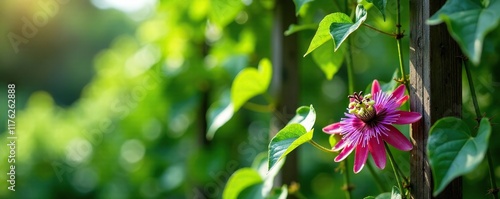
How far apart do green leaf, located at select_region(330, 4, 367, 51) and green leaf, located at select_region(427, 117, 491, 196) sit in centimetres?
13

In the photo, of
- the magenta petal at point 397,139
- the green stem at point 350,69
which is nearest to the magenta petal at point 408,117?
the magenta petal at point 397,139

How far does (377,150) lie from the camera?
0.62m

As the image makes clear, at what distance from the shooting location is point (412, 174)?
0.64 meters

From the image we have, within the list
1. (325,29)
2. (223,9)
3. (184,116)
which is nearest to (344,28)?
(325,29)

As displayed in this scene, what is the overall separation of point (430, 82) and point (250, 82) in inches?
17.6

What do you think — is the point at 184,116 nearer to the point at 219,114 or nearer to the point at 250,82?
the point at 219,114

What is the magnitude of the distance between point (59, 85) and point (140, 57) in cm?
563

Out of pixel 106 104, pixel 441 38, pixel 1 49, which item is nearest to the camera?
pixel 441 38

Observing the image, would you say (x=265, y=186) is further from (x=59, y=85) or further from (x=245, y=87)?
(x=59, y=85)

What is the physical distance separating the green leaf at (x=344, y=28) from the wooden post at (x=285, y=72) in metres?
0.48

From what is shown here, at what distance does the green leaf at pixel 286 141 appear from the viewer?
Answer: 2.02 feet

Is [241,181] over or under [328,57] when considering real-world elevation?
under

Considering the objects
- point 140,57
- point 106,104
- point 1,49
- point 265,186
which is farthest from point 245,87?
point 1,49

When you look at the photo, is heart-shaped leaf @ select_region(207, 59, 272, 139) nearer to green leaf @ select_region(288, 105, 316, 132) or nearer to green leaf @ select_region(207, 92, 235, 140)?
green leaf @ select_region(207, 92, 235, 140)
